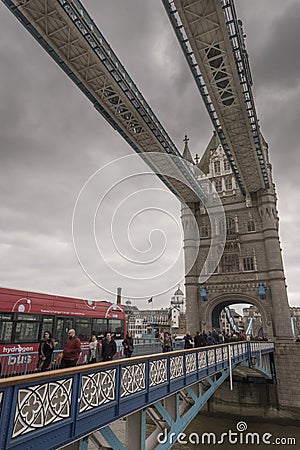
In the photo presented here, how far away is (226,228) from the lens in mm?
37625

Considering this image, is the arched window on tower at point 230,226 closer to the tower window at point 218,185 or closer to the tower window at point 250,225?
the tower window at point 250,225

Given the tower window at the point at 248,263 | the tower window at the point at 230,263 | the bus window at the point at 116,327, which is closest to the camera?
the bus window at the point at 116,327

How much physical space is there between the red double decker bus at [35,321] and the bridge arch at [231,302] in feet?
66.2

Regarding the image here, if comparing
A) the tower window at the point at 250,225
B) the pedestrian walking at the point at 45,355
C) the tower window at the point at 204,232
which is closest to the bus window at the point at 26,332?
the pedestrian walking at the point at 45,355

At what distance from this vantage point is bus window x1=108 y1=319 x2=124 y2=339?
1834cm

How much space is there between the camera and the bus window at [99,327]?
16.8m

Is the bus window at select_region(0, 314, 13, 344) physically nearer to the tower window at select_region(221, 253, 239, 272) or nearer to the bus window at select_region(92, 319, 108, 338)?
the bus window at select_region(92, 319, 108, 338)

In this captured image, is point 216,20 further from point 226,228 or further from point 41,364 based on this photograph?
point 226,228

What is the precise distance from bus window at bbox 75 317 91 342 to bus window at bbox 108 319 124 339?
220cm

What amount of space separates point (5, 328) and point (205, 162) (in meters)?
37.9

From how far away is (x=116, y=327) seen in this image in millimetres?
18938

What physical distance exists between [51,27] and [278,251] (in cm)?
2956

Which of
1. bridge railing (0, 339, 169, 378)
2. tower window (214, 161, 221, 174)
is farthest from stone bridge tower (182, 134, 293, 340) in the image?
bridge railing (0, 339, 169, 378)

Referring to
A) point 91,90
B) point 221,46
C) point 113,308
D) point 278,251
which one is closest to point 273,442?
point 113,308
